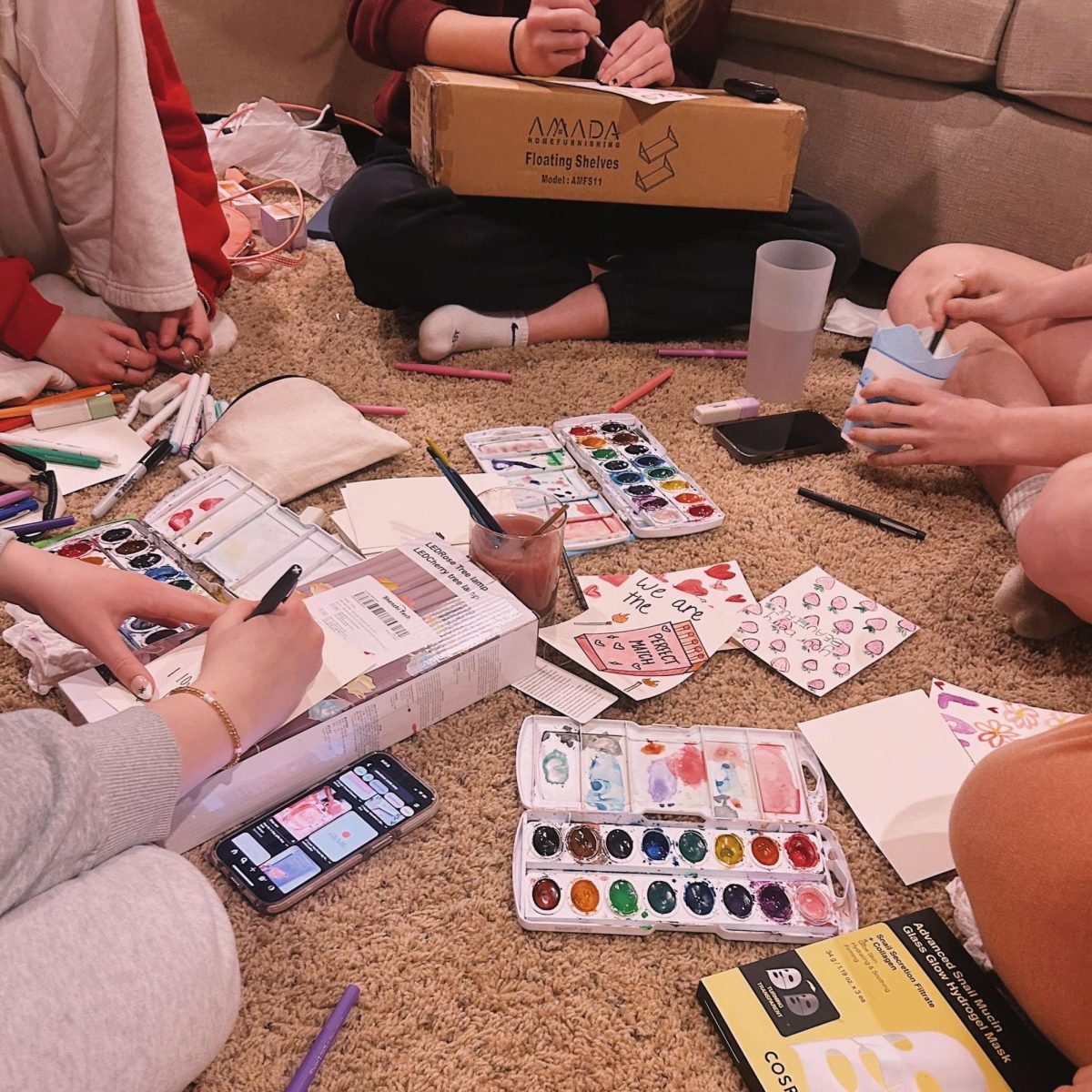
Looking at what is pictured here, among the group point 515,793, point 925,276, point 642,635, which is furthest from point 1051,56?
point 515,793

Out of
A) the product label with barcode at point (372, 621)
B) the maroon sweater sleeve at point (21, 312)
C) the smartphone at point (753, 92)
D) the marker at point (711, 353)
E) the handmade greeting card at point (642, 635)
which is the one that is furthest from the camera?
the marker at point (711, 353)

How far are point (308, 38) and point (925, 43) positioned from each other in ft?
4.37

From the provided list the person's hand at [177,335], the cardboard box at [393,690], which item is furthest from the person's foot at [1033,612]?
the person's hand at [177,335]

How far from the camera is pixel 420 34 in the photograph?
1.36 meters

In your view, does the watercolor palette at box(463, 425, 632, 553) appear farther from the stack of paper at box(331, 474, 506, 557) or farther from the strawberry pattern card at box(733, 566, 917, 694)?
the strawberry pattern card at box(733, 566, 917, 694)

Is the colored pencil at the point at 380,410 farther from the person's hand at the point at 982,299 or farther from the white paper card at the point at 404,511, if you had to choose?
the person's hand at the point at 982,299

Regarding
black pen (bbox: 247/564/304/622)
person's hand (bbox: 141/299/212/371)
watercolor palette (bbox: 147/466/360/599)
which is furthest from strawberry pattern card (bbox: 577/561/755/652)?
person's hand (bbox: 141/299/212/371)

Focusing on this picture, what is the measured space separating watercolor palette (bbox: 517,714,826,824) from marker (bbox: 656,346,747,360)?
0.77 meters

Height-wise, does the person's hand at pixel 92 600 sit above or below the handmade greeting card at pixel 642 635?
above

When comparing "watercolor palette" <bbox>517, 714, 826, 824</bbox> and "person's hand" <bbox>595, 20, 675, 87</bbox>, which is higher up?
"person's hand" <bbox>595, 20, 675, 87</bbox>

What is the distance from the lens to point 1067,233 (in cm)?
145

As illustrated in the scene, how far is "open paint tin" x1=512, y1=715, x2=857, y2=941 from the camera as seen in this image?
0.71 meters

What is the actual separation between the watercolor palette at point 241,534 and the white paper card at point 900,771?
1.61ft

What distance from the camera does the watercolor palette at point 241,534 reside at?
973mm
